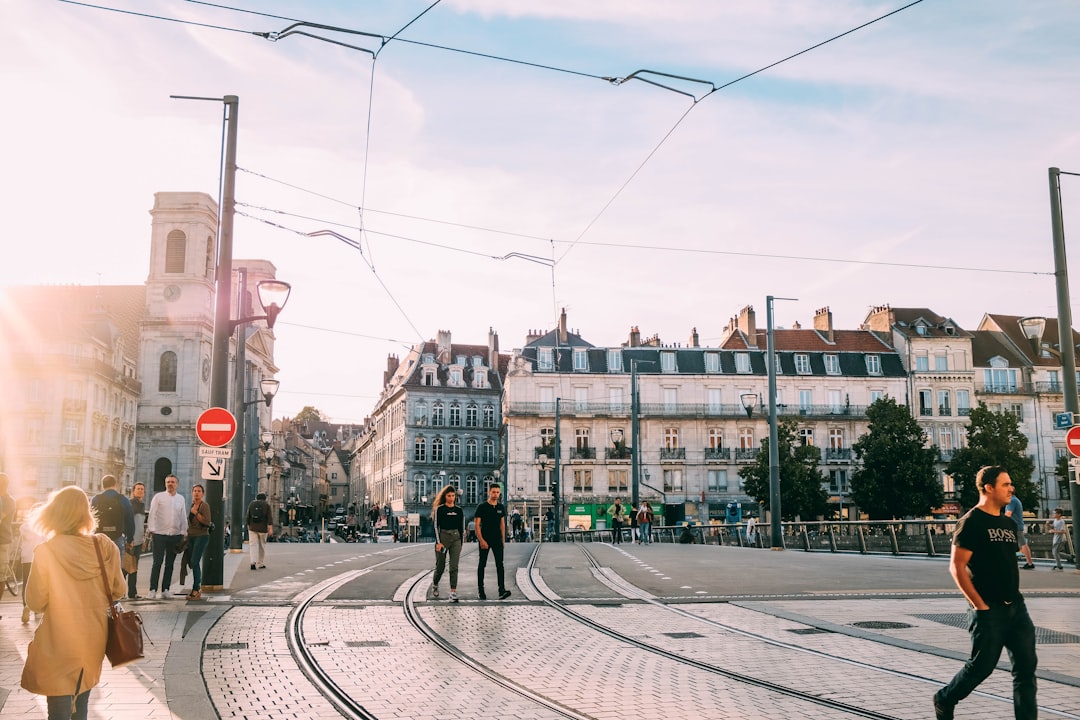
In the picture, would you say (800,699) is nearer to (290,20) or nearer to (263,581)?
(290,20)

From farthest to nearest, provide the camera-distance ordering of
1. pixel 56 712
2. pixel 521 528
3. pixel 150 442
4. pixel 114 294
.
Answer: pixel 114 294
pixel 150 442
pixel 521 528
pixel 56 712

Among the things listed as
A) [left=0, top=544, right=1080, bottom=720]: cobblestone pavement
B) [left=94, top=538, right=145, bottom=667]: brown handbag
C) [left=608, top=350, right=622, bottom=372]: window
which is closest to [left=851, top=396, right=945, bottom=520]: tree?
[left=608, top=350, right=622, bottom=372]: window

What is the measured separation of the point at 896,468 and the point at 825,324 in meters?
18.2

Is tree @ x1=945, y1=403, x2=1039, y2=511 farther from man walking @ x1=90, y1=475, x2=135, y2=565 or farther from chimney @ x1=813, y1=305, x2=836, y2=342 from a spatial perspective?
man walking @ x1=90, y1=475, x2=135, y2=565

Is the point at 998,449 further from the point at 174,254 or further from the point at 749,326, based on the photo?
the point at 174,254

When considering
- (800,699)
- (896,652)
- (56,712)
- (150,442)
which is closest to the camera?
(56,712)

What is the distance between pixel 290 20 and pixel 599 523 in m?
60.5

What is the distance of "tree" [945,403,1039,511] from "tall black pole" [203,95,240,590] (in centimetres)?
5576

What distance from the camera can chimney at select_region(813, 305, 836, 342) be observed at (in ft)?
253

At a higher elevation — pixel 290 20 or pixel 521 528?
pixel 290 20

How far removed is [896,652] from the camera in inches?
396

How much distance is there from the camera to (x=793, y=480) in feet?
206

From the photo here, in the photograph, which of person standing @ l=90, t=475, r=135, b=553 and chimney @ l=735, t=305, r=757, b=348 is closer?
person standing @ l=90, t=475, r=135, b=553

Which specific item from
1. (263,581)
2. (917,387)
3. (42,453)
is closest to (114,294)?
(42,453)
